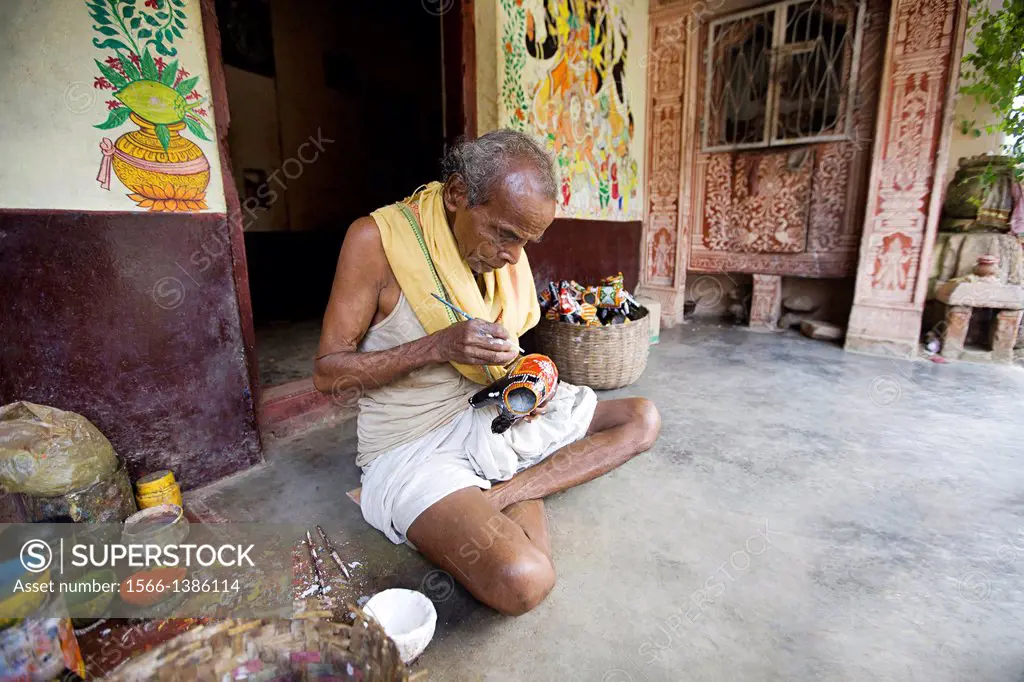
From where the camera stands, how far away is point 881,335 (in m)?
4.07

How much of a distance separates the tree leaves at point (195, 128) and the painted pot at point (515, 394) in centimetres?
139

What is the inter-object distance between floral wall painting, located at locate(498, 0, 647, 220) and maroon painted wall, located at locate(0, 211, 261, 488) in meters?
2.00

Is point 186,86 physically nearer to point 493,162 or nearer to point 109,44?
point 109,44

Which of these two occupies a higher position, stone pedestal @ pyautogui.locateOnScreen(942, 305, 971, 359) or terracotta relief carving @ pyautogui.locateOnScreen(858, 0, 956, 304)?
terracotta relief carving @ pyautogui.locateOnScreen(858, 0, 956, 304)

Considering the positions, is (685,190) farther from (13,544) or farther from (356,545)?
(13,544)

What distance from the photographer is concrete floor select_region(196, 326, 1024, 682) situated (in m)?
1.21

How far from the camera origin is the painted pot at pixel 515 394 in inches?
60.4

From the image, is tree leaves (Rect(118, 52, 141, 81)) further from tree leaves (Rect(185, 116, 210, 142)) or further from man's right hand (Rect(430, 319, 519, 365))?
man's right hand (Rect(430, 319, 519, 365))

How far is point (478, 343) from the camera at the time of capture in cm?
138

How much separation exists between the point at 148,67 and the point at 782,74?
4.79m

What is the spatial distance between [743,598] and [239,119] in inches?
232

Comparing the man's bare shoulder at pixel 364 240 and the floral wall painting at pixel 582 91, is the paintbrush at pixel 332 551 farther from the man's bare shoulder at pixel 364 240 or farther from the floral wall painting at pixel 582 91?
the floral wall painting at pixel 582 91

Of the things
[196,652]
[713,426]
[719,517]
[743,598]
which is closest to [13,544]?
[196,652]

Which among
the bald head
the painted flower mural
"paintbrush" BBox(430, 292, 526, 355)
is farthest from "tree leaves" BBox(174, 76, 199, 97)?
"paintbrush" BBox(430, 292, 526, 355)
